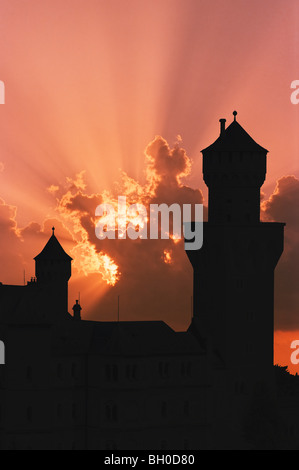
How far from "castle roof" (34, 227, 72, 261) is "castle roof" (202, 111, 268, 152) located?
71.1 feet

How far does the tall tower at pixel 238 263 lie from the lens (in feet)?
529

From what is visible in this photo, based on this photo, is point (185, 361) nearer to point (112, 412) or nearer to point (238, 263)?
point (112, 412)

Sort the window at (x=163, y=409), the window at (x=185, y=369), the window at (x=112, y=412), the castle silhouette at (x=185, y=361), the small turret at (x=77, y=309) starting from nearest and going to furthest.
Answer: the castle silhouette at (x=185, y=361) < the window at (x=112, y=412) < the window at (x=163, y=409) < the window at (x=185, y=369) < the small turret at (x=77, y=309)

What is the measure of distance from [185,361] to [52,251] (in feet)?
77.5

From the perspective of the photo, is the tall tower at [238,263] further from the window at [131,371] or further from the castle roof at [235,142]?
the window at [131,371]

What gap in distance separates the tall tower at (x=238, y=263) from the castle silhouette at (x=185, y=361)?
10 centimetres

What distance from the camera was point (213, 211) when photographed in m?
165

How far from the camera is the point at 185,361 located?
158125mm

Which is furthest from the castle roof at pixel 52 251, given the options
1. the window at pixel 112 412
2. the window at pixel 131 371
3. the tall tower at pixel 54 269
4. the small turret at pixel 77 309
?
the window at pixel 112 412

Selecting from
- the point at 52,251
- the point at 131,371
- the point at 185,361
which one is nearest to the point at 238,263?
the point at 185,361

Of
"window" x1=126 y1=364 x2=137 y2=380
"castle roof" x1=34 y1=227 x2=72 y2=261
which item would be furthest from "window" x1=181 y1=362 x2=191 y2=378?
"castle roof" x1=34 y1=227 x2=72 y2=261
